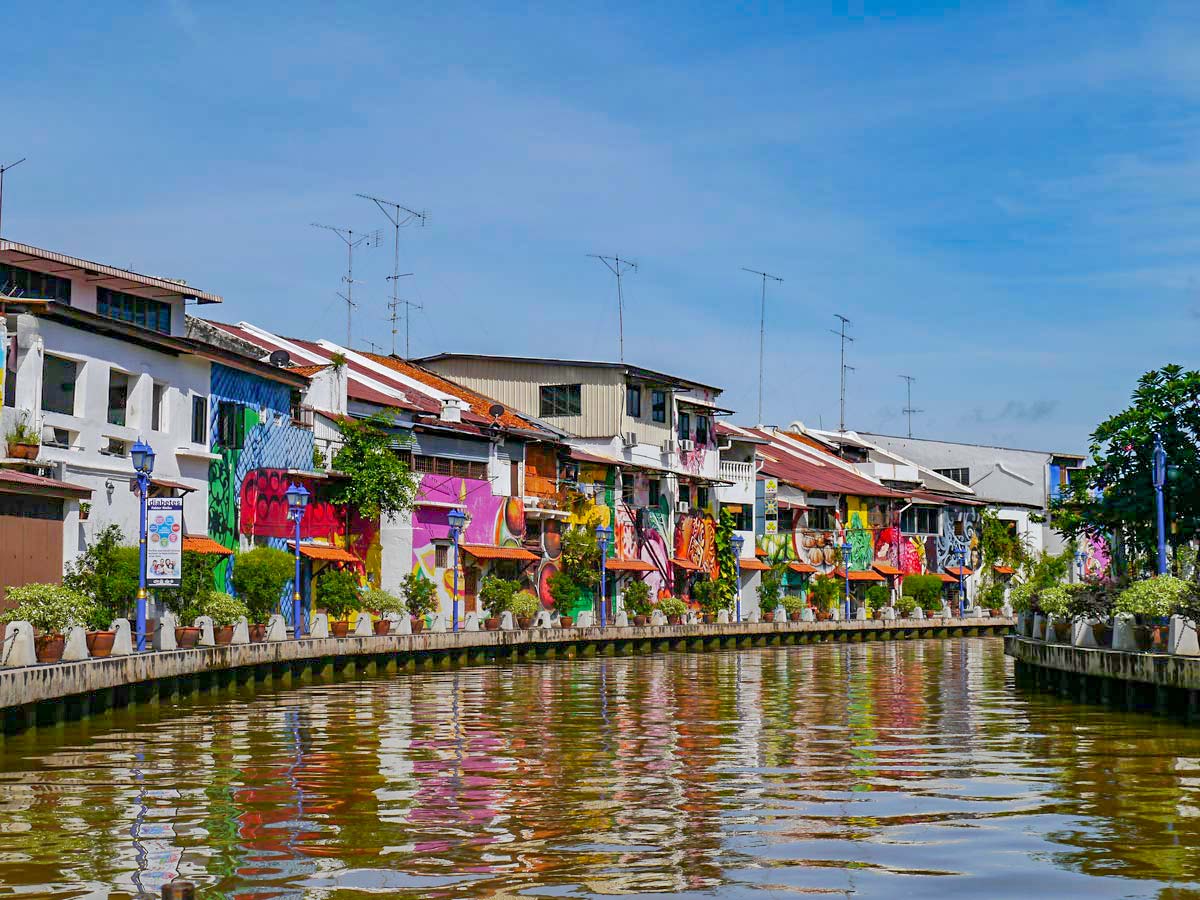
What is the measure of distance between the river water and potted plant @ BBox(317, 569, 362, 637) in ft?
61.5

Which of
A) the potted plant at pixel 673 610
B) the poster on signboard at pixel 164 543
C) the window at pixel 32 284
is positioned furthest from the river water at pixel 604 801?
the potted plant at pixel 673 610

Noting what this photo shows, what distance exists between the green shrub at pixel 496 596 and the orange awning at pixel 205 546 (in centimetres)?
1427

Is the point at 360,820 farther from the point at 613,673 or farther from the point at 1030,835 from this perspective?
the point at 613,673

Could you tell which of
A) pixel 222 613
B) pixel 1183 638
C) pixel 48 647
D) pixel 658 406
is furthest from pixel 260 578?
pixel 658 406

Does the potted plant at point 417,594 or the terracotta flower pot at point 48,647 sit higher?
the potted plant at point 417,594

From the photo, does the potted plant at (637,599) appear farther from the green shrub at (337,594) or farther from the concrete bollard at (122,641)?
the concrete bollard at (122,641)

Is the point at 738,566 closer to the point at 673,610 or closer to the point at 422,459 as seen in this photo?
the point at 673,610

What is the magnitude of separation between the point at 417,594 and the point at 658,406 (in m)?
23.6

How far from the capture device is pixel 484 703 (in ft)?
113

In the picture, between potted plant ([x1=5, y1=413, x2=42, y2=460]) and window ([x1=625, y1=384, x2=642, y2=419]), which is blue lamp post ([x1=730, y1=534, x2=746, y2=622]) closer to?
window ([x1=625, y1=384, x2=642, y2=419])

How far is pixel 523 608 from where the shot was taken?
195 feet

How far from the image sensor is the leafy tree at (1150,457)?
47125 millimetres

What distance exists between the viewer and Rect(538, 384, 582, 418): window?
7394 centimetres

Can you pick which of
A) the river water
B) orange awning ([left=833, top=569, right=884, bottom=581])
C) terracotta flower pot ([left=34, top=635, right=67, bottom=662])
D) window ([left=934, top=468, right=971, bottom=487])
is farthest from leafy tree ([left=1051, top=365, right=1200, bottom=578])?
window ([left=934, top=468, right=971, bottom=487])
